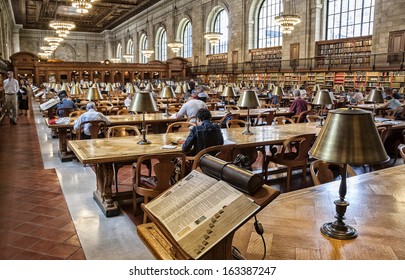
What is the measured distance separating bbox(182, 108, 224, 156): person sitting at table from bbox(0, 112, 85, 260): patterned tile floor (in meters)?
1.33

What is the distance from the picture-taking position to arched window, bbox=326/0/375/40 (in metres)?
15.7

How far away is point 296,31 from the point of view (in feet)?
59.7

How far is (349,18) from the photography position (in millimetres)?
16281

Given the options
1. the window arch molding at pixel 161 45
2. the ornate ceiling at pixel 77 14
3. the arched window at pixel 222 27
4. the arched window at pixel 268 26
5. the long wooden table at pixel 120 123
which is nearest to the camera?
the long wooden table at pixel 120 123

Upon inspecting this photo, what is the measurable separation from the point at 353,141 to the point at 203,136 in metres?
2.29

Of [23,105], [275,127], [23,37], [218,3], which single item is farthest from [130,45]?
[275,127]

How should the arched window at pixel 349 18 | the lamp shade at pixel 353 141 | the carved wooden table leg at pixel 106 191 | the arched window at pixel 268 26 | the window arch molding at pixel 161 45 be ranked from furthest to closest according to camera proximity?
1. the window arch molding at pixel 161 45
2. the arched window at pixel 268 26
3. the arched window at pixel 349 18
4. the carved wooden table leg at pixel 106 191
5. the lamp shade at pixel 353 141

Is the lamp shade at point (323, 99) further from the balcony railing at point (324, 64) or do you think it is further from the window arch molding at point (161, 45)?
Answer: the window arch molding at point (161, 45)

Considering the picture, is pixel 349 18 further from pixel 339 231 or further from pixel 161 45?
pixel 161 45

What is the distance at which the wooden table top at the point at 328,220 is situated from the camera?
153 cm

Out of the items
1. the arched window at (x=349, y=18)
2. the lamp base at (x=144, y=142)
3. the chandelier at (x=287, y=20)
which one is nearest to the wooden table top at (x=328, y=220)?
the lamp base at (x=144, y=142)

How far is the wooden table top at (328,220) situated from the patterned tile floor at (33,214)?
1.74 m

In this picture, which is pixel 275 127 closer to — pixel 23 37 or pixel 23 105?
pixel 23 105
